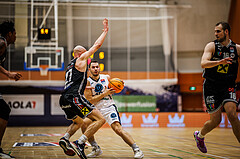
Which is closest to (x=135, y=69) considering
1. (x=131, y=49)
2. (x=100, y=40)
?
(x=131, y=49)

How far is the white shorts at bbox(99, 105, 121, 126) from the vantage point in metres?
6.06

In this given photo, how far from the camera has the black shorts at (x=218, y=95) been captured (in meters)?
5.34

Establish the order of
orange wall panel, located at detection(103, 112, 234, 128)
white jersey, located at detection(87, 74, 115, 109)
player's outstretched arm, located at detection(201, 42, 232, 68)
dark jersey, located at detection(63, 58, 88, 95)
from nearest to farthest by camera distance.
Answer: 1. player's outstretched arm, located at detection(201, 42, 232, 68)
2. dark jersey, located at detection(63, 58, 88, 95)
3. white jersey, located at detection(87, 74, 115, 109)
4. orange wall panel, located at detection(103, 112, 234, 128)

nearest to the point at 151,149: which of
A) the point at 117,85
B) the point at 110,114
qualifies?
the point at 110,114

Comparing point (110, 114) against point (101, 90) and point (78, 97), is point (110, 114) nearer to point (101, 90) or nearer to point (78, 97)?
point (101, 90)

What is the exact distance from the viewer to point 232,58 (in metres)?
5.45

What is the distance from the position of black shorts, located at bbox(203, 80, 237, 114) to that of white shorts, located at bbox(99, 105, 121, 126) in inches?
65.4

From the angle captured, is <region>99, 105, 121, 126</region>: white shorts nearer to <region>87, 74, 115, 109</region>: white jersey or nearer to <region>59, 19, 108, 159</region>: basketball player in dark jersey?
<region>87, 74, 115, 109</region>: white jersey

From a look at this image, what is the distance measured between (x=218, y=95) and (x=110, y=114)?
1.98 meters

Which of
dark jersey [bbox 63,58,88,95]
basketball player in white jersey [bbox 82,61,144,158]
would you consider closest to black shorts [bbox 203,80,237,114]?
basketball player in white jersey [bbox 82,61,144,158]

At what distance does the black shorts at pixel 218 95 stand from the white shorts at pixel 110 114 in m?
1.66

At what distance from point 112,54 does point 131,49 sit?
4.06 feet

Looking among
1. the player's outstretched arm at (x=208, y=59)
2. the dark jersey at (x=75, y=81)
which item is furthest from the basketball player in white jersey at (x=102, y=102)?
the player's outstretched arm at (x=208, y=59)

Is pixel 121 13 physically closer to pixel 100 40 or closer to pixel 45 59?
pixel 45 59
